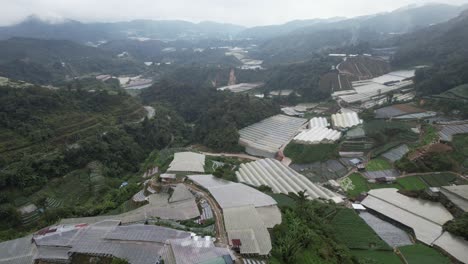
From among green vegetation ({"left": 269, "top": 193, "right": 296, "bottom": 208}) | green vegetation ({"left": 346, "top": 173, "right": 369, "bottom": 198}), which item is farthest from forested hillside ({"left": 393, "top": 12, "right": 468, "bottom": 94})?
green vegetation ({"left": 269, "top": 193, "right": 296, "bottom": 208})

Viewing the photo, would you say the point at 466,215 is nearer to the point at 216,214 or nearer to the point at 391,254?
the point at 391,254

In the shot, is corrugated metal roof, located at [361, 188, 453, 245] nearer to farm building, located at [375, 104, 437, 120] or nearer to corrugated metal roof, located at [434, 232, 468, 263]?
corrugated metal roof, located at [434, 232, 468, 263]

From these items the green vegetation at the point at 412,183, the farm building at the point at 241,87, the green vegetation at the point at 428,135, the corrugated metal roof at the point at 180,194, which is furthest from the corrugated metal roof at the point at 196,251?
the farm building at the point at 241,87

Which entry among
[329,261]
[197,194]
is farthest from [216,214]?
[329,261]

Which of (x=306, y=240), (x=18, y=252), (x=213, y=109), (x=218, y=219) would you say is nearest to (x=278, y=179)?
(x=218, y=219)

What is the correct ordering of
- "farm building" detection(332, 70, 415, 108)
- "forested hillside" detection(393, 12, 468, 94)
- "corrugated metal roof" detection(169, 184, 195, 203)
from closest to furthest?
"corrugated metal roof" detection(169, 184, 195, 203)
"forested hillside" detection(393, 12, 468, 94)
"farm building" detection(332, 70, 415, 108)

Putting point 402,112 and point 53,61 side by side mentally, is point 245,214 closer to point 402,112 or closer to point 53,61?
point 402,112

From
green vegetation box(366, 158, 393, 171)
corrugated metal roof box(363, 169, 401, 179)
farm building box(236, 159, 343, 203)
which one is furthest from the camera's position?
green vegetation box(366, 158, 393, 171)
